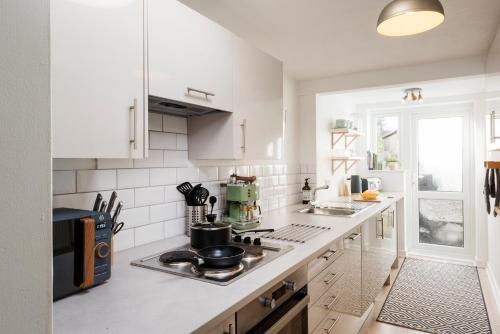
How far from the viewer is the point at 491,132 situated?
274 centimetres

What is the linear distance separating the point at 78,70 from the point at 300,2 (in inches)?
55.1

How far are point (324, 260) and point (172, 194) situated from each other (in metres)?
0.94

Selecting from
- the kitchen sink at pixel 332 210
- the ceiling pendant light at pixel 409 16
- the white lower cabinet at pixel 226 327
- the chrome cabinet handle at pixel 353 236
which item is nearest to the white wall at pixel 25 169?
the white lower cabinet at pixel 226 327

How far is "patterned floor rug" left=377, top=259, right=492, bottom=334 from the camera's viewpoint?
8.93 feet

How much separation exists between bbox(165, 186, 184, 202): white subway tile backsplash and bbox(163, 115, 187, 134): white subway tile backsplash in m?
0.34

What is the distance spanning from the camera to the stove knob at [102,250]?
1.15 m

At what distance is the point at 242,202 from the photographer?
2.30 metres

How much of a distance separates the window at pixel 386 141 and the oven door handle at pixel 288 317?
3.88m

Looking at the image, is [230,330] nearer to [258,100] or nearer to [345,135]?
[258,100]

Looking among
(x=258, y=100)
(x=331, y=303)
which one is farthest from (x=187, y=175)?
(x=331, y=303)

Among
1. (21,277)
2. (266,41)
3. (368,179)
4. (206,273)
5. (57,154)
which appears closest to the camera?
(21,277)

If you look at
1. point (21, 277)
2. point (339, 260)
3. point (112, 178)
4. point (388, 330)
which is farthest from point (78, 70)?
point (388, 330)

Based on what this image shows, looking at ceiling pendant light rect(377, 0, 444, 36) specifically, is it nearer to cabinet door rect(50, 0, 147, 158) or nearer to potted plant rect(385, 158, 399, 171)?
cabinet door rect(50, 0, 147, 158)

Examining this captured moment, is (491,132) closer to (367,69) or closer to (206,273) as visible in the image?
(367,69)
